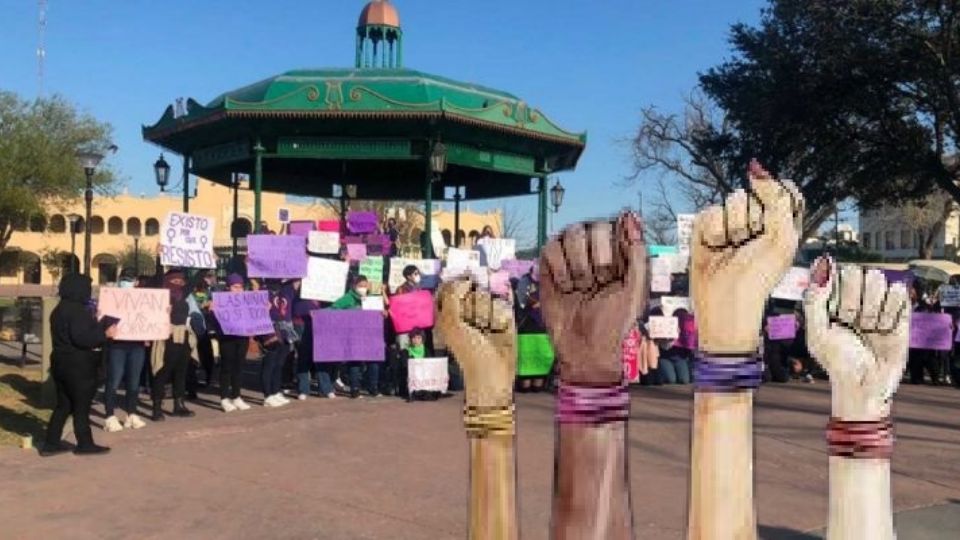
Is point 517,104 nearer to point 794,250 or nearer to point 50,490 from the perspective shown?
point 50,490

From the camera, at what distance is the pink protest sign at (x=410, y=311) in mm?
12586

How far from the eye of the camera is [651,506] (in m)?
6.78

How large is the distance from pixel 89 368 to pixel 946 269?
1365 inches

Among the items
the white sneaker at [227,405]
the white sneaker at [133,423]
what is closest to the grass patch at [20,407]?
the white sneaker at [133,423]

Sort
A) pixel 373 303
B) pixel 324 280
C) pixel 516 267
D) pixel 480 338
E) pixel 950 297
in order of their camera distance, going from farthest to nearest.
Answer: pixel 950 297, pixel 516 267, pixel 373 303, pixel 324 280, pixel 480 338

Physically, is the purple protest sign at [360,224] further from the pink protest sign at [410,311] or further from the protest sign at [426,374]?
the protest sign at [426,374]

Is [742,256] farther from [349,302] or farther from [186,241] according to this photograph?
[349,302]

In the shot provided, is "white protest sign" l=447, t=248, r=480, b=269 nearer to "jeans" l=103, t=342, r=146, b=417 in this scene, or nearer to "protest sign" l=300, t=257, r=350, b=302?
"protest sign" l=300, t=257, r=350, b=302

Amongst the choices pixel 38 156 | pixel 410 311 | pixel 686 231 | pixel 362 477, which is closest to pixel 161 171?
pixel 410 311

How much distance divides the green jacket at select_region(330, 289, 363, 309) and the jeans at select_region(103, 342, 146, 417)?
2985 mm

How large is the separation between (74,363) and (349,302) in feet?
14.9

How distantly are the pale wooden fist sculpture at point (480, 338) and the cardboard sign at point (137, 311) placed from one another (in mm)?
8557

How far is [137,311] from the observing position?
10.0m

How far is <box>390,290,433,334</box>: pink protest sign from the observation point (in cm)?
1259
